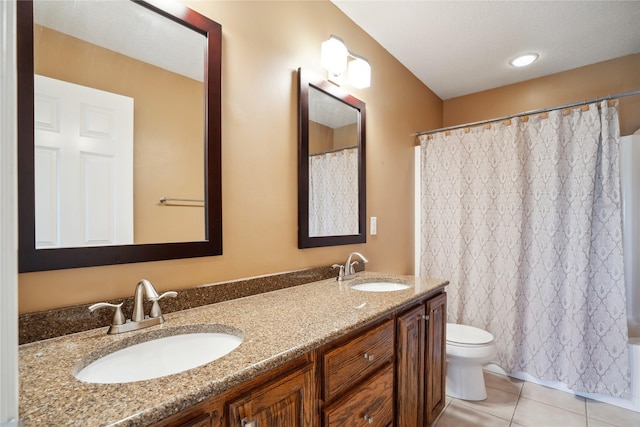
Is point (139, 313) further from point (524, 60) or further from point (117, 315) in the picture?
point (524, 60)

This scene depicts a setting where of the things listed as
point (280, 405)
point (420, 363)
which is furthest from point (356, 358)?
point (420, 363)

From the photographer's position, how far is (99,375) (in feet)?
2.41

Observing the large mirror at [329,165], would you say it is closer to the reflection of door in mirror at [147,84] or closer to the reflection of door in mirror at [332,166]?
the reflection of door in mirror at [332,166]

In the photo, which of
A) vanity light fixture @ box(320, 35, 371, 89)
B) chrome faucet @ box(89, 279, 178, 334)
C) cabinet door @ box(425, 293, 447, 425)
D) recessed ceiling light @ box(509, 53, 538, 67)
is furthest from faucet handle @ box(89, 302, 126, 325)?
recessed ceiling light @ box(509, 53, 538, 67)

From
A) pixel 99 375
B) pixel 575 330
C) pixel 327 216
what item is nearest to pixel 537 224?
pixel 575 330

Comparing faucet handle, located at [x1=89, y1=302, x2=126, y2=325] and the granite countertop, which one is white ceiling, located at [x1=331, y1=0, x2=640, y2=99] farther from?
faucet handle, located at [x1=89, y1=302, x2=126, y2=325]

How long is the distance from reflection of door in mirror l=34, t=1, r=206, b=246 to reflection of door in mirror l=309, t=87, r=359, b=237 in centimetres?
64

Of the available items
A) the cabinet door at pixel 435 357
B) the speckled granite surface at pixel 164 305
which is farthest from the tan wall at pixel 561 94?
the speckled granite surface at pixel 164 305

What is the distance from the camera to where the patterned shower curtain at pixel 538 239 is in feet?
6.30

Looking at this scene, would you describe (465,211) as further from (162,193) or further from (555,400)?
(162,193)

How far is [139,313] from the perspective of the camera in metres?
0.91

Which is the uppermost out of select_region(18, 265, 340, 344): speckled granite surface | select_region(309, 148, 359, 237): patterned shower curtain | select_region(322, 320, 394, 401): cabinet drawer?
→ select_region(309, 148, 359, 237): patterned shower curtain

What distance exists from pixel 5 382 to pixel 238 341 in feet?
1.79

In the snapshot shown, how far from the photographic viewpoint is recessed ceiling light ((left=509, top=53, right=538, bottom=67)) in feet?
7.59
